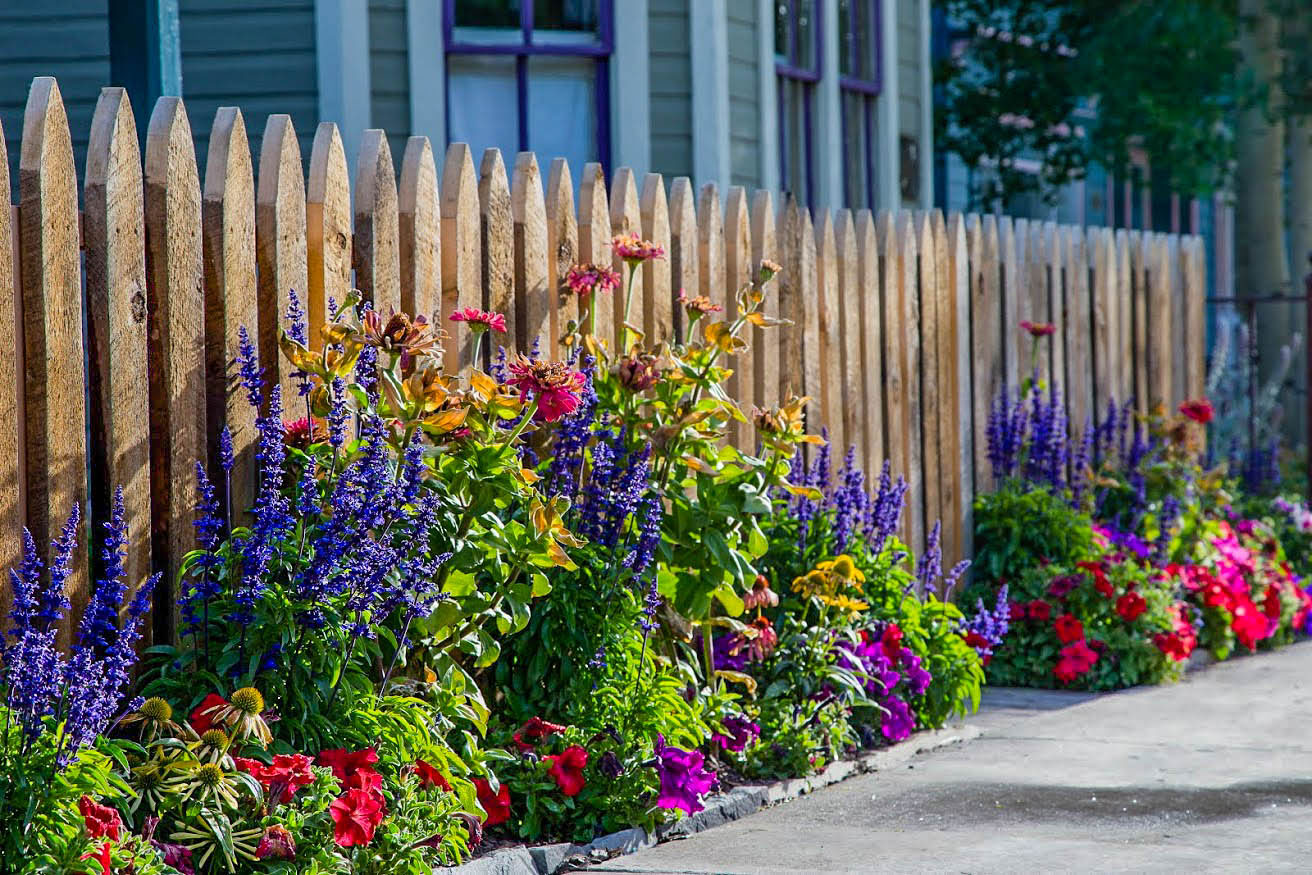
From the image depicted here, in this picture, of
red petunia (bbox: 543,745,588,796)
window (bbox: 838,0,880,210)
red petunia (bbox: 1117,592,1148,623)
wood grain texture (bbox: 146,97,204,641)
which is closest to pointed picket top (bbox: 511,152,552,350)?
wood grain texture (bbox: 146,97,204,641)

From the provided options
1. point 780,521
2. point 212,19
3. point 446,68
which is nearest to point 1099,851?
point 780,521

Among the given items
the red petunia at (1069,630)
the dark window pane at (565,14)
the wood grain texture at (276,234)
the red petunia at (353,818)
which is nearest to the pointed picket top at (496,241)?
the wood grain texture at (276,234)

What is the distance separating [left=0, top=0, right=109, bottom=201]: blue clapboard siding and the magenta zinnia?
15.9 ft

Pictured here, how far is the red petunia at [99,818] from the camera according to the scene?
11.6ft

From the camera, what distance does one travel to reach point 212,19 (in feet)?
28.6

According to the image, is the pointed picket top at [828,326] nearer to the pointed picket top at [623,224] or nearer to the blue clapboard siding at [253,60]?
the pointed picket top at [623,224]

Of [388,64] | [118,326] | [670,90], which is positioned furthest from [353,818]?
[670,90]

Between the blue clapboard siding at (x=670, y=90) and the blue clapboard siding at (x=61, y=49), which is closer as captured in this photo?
the blue clapboard siding at (x=61, y=49)

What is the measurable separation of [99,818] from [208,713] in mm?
457

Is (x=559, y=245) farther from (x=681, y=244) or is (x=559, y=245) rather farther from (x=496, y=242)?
(x=681, y=244)

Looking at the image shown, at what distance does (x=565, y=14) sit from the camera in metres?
8.82

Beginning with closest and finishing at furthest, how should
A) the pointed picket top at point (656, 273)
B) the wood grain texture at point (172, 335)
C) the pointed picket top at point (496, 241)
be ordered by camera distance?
the wood grain texture at point (172, 335) → the pointed picket top at point (496, 241) → the pointed picket top at point (656, 273)

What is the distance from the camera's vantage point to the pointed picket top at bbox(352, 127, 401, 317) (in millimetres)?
4898

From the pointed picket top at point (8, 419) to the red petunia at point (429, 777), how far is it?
3.16ft
